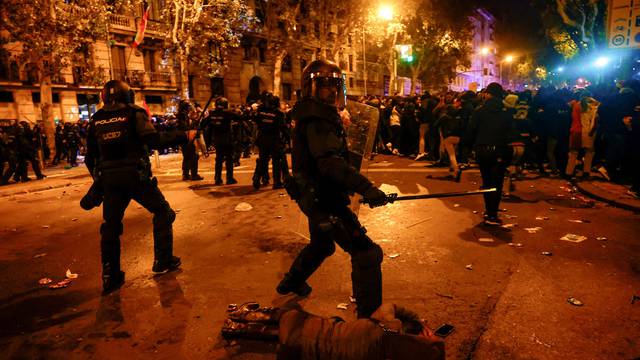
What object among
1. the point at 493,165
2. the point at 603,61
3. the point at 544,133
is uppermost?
the point at 603,61

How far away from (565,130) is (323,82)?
354 inches

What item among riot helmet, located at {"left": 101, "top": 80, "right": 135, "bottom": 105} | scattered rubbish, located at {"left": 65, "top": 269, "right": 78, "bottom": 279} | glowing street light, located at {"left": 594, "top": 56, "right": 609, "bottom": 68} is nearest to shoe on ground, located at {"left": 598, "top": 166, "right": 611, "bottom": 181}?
glowing street light, located at {"left": 594, "top": 56, "right": 609, "bottom": 68}

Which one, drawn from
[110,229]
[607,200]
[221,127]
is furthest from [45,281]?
[607,200]

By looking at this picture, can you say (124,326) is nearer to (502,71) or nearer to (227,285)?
(227,285)

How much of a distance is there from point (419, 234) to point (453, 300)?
2143 mm

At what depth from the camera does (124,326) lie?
3.73m

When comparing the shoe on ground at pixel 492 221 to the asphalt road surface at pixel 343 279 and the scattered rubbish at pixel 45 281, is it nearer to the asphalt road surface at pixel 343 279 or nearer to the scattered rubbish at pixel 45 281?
the asphalt road surface at pixel 343 279

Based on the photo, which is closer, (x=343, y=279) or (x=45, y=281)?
(x=343, y=279)

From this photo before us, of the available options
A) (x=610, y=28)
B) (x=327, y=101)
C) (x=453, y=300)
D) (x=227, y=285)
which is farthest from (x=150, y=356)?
(x=610, y=28)

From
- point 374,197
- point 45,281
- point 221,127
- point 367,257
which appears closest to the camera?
point 374,197

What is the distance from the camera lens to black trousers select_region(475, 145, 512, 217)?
20.4ft

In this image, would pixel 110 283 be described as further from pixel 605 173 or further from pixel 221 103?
pixel 605 173

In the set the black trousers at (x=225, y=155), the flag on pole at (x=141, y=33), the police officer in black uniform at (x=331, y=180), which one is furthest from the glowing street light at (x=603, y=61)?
the flag on pole at (x=141, y=33)

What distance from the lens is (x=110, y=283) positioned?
4508mm
